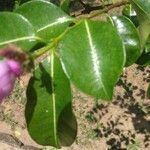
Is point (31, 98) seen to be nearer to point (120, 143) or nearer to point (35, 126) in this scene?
point (35, 126)

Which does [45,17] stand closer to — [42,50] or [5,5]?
[42,50]

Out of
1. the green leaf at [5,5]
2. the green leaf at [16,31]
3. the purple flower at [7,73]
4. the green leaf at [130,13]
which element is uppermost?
the purple flower at [7,73]

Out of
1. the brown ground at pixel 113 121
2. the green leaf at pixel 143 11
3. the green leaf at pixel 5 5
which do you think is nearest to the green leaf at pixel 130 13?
the green leaf at pixel 143 11

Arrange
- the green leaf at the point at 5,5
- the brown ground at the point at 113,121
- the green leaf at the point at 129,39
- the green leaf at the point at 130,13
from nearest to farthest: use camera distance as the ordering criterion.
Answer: the green leaf at the point at 129,39
the green leaf at the point at 130,13
the brown ground at the point at 113,121
the green leaf at the point at 5,5

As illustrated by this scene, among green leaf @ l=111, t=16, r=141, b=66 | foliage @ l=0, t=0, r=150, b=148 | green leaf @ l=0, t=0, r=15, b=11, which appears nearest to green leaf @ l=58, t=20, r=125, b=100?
foliage @ l=0, t=0, r=150, b=148

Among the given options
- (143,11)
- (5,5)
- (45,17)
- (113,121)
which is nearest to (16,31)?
(45,17)

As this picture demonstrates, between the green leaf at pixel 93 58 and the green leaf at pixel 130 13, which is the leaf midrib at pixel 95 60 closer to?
the green leaf at pixel 93 58
